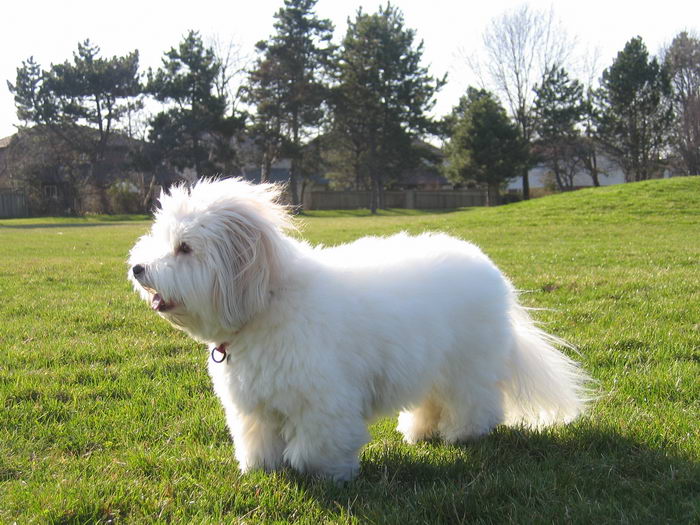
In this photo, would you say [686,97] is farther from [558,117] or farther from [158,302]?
[158,302]

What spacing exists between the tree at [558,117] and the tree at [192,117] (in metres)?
26.1

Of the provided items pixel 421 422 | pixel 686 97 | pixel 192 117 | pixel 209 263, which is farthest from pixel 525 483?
pixel 686 97

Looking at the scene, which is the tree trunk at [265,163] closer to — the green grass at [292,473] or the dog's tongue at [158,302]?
the green grass at [292,473]

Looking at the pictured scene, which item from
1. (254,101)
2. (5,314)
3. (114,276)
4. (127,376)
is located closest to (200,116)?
(254,101)

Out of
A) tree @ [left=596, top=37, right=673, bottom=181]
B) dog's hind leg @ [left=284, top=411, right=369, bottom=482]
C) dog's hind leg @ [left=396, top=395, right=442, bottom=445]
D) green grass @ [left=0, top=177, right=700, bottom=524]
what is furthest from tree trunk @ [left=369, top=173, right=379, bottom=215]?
dog's hind leg @ [left=284, top=411, right=369, bottom=482]

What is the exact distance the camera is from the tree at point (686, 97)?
167 feet

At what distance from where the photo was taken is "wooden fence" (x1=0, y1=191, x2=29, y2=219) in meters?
47.3

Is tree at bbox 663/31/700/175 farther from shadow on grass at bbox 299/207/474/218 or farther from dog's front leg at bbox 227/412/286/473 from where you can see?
dog's front leg at bbox 227/412/286/473

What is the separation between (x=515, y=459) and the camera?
3484 mm

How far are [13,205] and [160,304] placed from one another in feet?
168

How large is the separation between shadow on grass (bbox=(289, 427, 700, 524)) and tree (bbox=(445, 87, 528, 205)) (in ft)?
154

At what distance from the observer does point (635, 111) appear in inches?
2023

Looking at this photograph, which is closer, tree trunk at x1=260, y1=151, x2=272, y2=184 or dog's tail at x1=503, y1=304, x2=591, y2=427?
dog's tail at x1=503, y1=304, x2=591, y2=427

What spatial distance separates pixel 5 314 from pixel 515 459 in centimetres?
639
